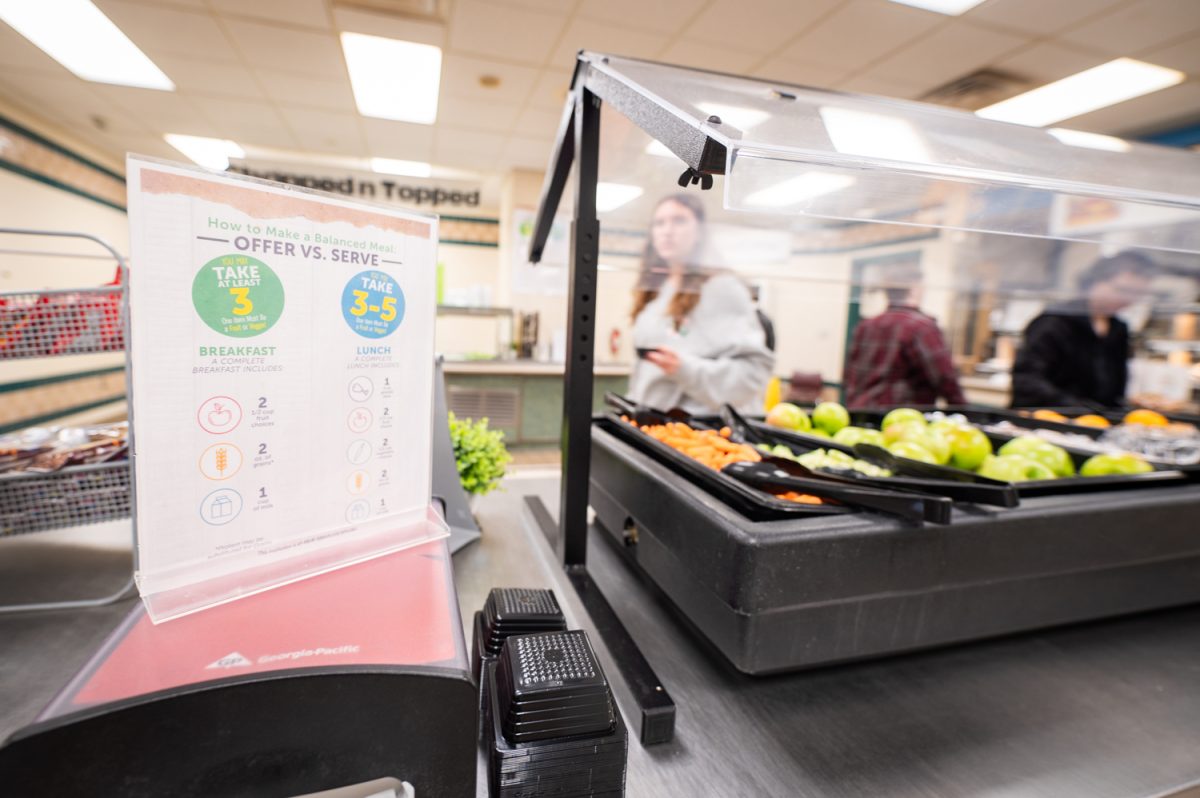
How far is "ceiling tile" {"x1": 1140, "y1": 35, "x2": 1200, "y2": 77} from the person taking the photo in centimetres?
325

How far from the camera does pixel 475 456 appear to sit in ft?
3.19

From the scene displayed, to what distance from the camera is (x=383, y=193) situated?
7.23m

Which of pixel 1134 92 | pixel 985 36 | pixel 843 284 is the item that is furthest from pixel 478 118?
pixel 1134 92

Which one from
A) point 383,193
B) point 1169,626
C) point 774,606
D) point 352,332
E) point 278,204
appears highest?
point 383,193

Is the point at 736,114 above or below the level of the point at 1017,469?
above

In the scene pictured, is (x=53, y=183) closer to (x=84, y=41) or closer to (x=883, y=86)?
(x=84, y=41)

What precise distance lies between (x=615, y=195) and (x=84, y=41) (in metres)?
4.80

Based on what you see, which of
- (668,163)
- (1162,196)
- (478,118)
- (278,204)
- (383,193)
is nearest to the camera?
(278,204)

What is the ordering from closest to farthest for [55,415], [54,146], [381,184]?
[54,146], [55,415], [381,184]

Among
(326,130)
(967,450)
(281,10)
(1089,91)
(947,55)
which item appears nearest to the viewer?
(967,450)

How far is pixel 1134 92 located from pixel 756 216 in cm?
460

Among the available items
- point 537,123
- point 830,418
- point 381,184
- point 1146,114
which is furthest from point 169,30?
point 1146,114

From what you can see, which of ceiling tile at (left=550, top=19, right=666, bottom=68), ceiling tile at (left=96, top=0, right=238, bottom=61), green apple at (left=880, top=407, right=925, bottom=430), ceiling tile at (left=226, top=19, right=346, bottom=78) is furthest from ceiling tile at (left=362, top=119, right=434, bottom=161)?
green apple at (left=880, top=407, right=925, bottom=430)

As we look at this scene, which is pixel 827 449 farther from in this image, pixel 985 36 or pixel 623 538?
pixel 985 36
